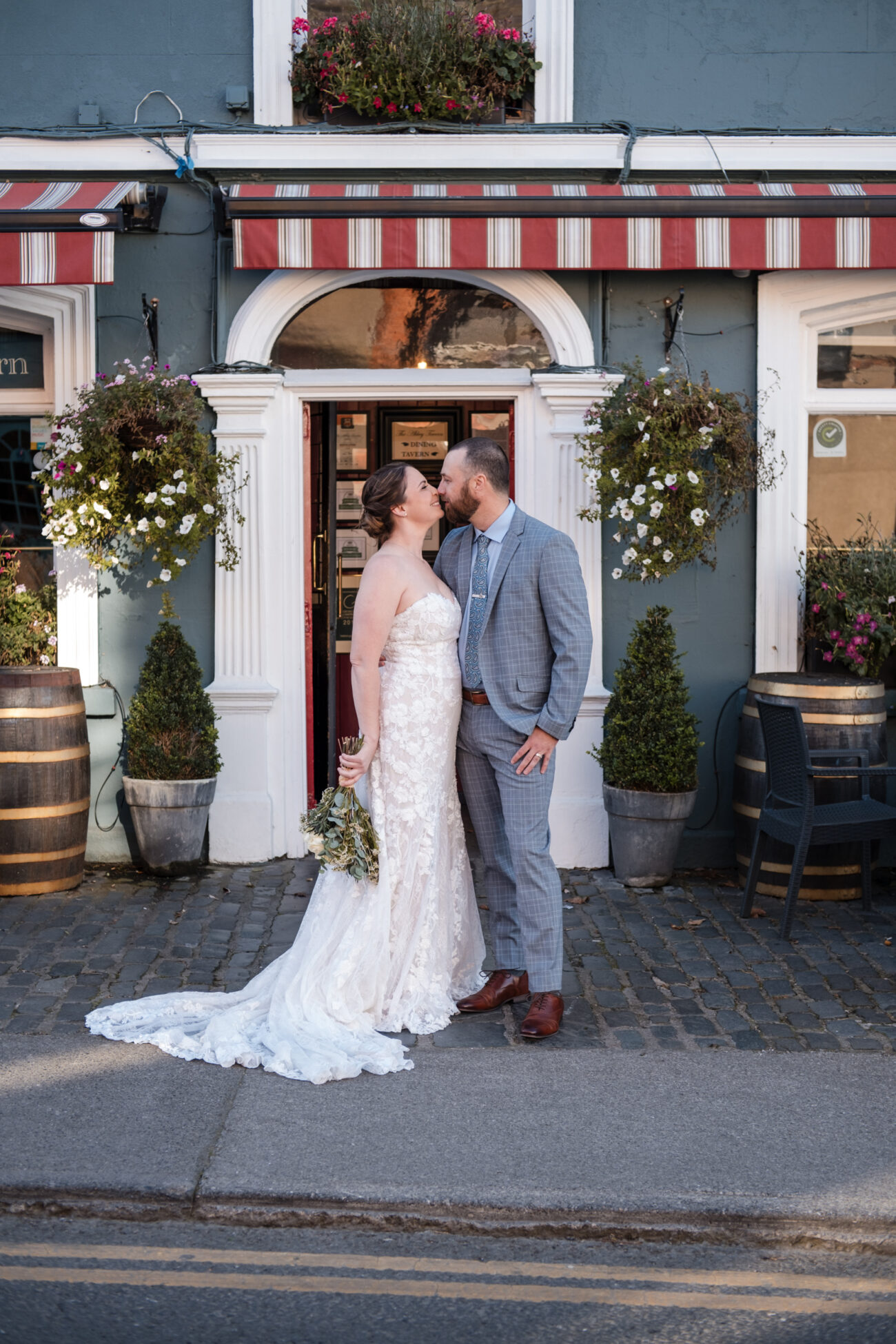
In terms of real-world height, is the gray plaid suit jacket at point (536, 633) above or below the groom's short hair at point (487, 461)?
below

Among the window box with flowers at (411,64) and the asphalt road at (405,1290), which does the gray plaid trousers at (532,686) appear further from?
the window box with flowers at (411,64)

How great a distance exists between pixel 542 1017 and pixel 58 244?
3.98 m

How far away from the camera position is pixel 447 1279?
9.40 feet

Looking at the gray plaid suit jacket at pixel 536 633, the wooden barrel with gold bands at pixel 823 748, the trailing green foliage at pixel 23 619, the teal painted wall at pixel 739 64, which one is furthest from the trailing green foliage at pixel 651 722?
the trailing green foliage at pixel 23 619

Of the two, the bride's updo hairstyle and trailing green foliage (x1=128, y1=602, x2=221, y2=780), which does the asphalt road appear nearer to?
the bride's updo hairstyle

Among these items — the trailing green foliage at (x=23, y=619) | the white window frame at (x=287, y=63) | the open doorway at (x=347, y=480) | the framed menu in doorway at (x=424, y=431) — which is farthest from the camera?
the framed menu in doorway at (x=424, y=431)

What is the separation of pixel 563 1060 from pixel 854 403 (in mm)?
4152

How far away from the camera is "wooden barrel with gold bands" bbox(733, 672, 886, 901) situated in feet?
19.4

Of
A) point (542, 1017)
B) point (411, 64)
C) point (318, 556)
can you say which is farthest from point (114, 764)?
point (411, 64)

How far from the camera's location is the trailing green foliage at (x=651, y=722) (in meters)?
6.01

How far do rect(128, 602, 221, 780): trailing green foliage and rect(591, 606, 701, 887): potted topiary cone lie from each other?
6.37 ft

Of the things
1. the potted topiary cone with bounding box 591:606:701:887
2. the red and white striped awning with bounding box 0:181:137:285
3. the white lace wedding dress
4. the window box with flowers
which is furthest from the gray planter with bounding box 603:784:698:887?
the window box with flowers

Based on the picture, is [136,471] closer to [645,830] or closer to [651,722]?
[651,722]

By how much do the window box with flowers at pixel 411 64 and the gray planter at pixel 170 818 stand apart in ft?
11.4
